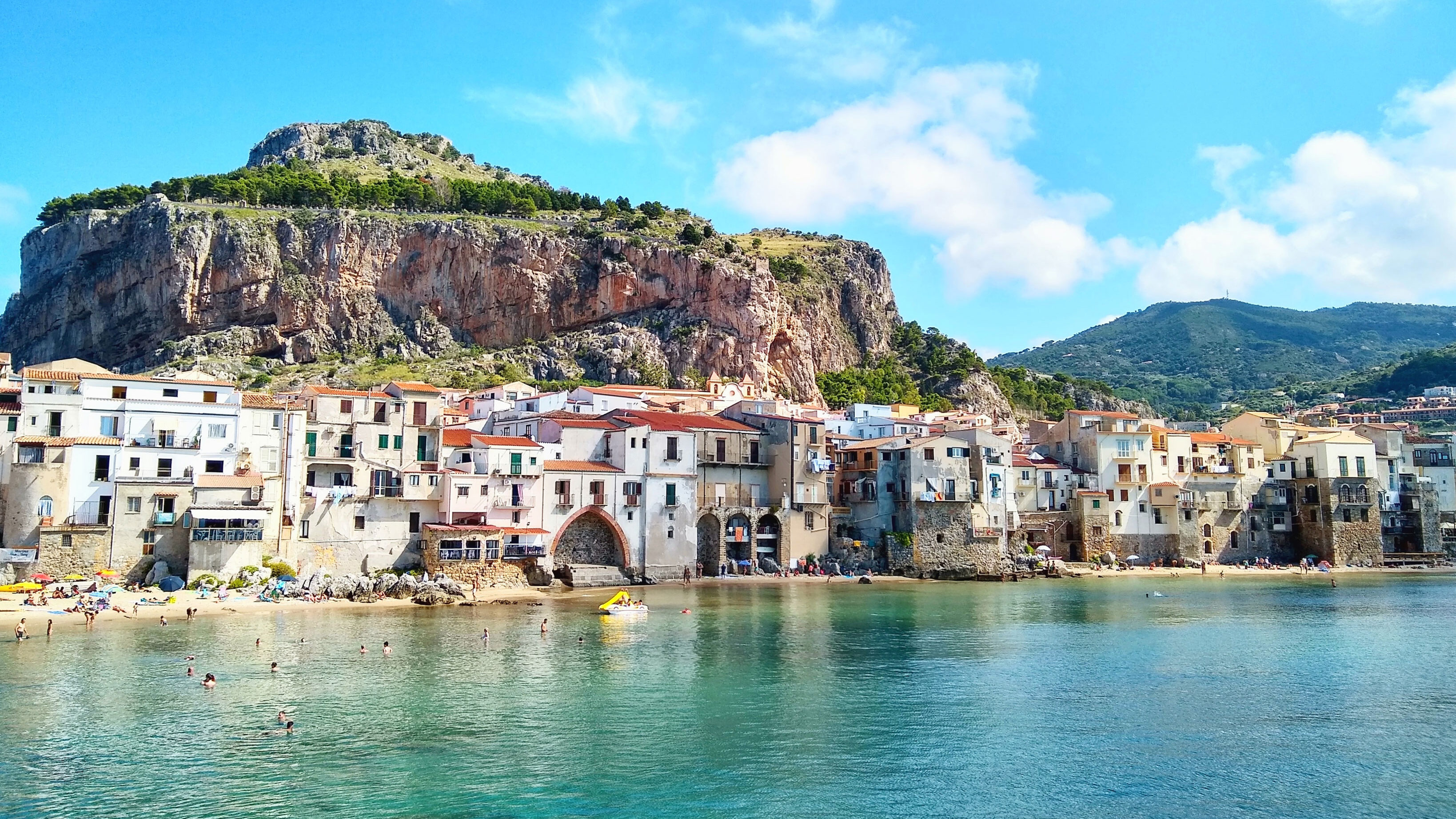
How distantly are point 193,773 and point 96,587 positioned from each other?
95.7ft

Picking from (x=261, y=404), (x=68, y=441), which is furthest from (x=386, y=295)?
(x=68, y=441)

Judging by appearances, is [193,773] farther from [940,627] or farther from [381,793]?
[940,627]

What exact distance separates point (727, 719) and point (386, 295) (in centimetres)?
10709

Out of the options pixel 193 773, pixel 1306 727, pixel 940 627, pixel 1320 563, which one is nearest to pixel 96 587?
pixel 193 773

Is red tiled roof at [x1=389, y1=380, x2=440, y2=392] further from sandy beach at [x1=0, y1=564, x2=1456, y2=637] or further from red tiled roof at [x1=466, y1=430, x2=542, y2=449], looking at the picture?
sandy beach at [x1=0, y1=564, x2=1456, y2=637]

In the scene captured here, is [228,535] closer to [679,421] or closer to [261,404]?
[261,404]

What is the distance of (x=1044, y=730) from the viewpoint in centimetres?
2886

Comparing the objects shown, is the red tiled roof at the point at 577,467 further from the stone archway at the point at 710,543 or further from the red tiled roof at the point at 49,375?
the red tiled roof at the point at 49,375

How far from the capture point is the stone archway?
221ft

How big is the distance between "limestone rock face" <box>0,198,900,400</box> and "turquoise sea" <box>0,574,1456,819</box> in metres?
78.9

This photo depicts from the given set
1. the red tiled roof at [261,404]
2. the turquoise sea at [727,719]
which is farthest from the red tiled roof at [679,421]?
the red tiled roof at [261,404]

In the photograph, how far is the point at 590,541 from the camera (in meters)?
63.2

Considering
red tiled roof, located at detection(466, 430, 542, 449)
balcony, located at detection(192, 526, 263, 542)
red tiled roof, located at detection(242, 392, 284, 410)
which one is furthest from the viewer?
red tiled roof, located at detection(466, 430, 542, 449)

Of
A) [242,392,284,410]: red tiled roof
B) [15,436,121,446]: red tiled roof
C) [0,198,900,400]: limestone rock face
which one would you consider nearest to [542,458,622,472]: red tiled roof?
[242,392,284,410]: red tiled roof
